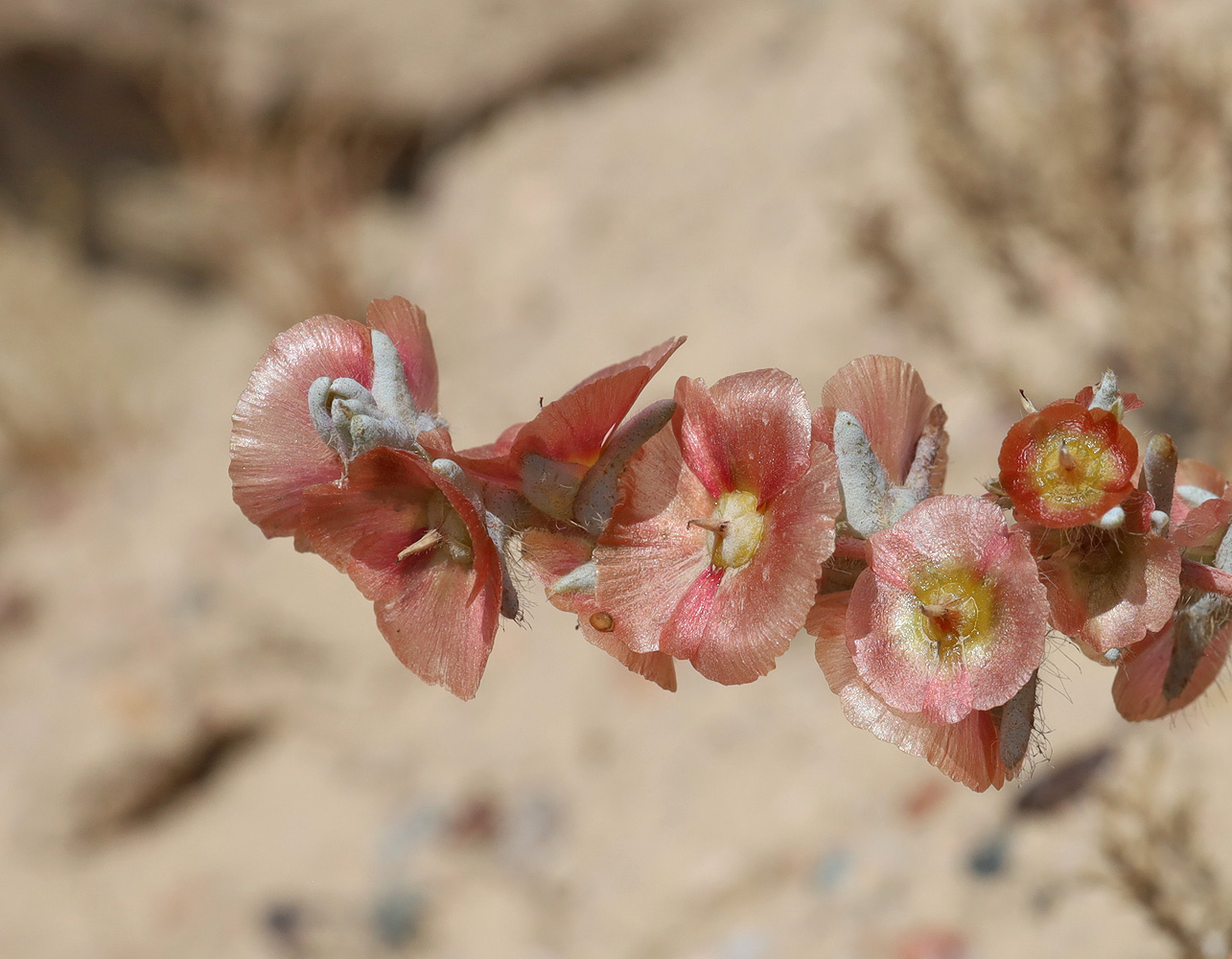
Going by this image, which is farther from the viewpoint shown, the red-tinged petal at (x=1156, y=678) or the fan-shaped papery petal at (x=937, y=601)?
the red-tinged petal at (x=1156, y=678)

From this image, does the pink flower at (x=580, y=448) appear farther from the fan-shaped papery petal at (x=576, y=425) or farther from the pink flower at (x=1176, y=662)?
the pink flower at (x=1176, y=662)

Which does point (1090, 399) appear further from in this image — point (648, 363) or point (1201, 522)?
point (648, 363)

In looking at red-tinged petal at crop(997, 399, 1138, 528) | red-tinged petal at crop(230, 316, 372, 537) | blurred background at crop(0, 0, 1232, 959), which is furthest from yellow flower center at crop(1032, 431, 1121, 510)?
blurred background at crop(0, 0, 1232, 959)

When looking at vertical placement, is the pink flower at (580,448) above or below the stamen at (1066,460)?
above

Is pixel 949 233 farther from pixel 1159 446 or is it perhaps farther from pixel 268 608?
pixel 1159 446

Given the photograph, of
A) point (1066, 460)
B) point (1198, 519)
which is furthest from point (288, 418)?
point (1198, 519)

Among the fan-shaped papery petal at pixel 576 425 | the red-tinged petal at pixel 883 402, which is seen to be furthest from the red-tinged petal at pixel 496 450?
the red-tinged petal at pixel 883 402

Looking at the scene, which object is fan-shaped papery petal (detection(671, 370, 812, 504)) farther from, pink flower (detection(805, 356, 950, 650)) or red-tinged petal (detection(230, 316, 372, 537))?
red-tinged petal (detection(230, 316, 372, 537))
